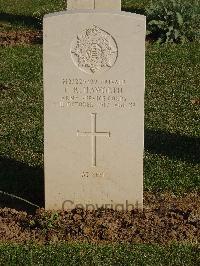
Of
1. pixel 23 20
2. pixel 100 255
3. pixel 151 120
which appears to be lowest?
pixel 100 255

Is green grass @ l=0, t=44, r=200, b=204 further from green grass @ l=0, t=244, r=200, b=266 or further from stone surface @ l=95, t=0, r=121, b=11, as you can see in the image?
stone surface @ l=95, t=0, r=121, b=11

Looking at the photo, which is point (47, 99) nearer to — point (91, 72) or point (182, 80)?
point (91, 72)

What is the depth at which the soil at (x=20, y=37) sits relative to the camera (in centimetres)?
1280

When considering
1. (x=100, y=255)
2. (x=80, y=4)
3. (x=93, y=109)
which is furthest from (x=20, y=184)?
(x=80, y=4)

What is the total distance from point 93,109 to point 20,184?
4.75 ft

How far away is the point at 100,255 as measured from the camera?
18.4ft

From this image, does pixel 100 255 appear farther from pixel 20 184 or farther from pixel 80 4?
pixel 80 4

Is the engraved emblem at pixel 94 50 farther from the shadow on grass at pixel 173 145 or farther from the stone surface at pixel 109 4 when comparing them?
the shadow on grass at pixel 173 145

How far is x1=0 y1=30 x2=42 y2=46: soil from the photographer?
12.8 meters

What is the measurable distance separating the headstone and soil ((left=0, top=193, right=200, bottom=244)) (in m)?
0.19

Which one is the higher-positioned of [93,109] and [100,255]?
[93,109]

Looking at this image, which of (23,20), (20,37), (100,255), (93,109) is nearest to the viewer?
(100,255)

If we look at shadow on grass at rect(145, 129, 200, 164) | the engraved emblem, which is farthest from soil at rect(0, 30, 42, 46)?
the engraved emblem

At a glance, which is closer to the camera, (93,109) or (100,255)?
(100,255)
